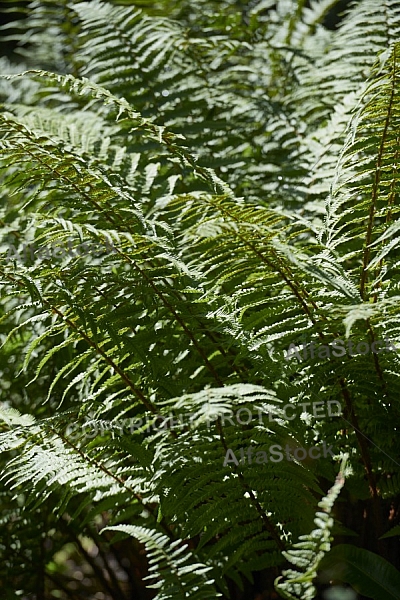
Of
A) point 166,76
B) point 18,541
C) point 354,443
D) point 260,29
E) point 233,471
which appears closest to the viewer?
point 233,471

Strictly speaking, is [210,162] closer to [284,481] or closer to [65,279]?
[65,279]

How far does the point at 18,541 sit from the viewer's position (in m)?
1.46

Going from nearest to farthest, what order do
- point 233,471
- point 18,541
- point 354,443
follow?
point 233,471, point 354,443, point 18,541

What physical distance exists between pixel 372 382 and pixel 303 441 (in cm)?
13

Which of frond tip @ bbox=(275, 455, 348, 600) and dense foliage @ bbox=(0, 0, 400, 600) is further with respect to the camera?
dense foliage @ bbox=(0, 0, 400, 600)

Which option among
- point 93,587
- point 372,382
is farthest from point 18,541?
point 372,382

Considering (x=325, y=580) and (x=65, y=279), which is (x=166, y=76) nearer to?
(x=65, y=279)

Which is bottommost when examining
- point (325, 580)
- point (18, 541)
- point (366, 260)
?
point (18, 541)

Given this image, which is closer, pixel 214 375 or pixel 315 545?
pixel 315 545

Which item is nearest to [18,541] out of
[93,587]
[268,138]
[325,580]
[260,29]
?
[93,587]

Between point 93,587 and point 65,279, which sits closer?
point 65,279

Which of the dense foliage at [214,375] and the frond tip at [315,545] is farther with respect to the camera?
the dense foliage at [214,375]

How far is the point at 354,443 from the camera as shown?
104 centimetres

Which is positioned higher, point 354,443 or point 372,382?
point 372,382
